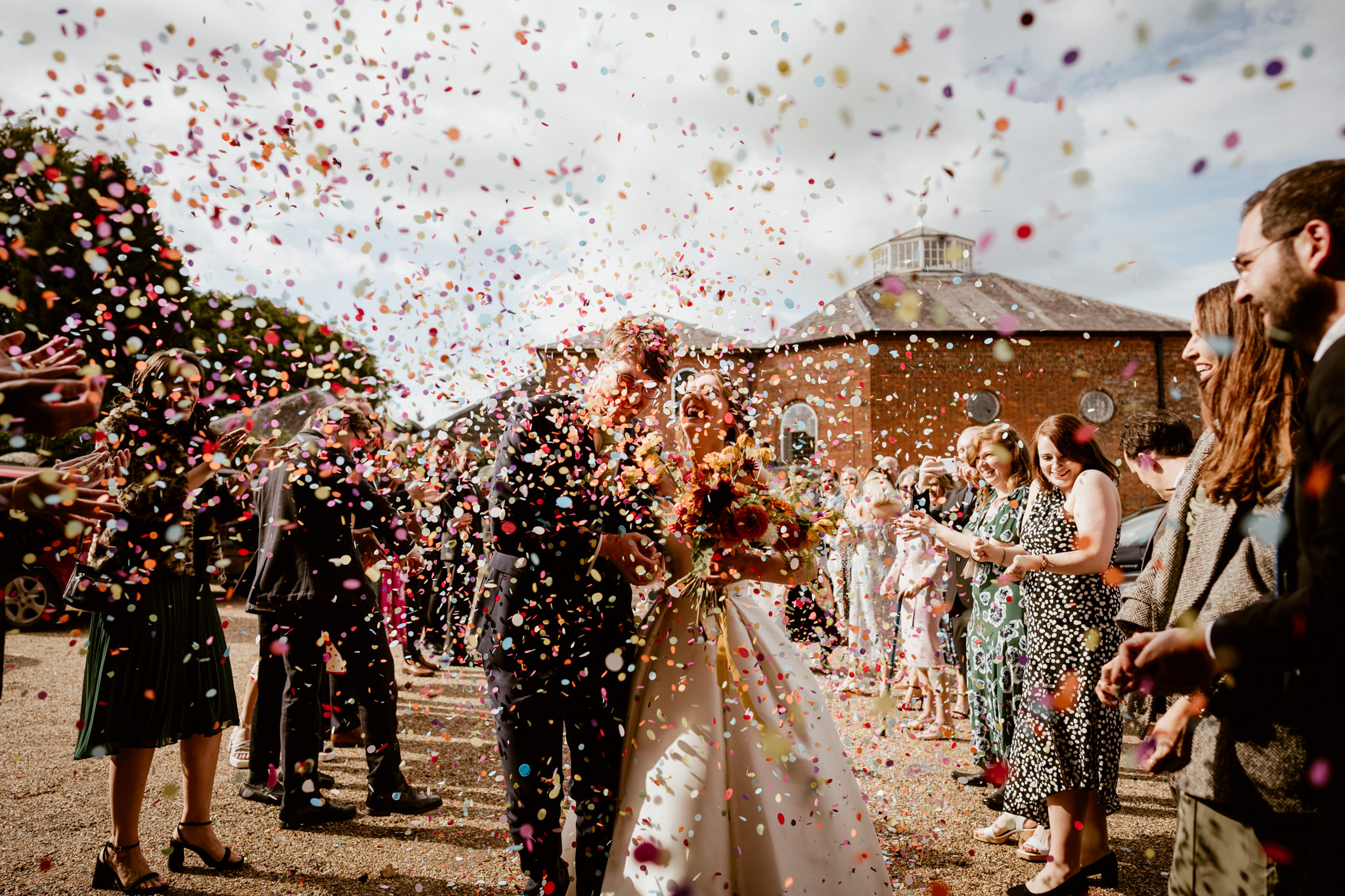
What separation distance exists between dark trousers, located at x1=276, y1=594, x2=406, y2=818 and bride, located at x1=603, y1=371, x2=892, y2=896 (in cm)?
223

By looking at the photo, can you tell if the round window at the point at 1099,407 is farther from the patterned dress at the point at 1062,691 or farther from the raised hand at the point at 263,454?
the raised hand at the point at 263,454

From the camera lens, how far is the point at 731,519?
3215 millimetres

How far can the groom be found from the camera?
3.12 m

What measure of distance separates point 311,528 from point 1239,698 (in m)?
4.53

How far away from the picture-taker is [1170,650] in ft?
5.34

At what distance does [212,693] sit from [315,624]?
85 centimetres

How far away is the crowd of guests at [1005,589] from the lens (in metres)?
1.59

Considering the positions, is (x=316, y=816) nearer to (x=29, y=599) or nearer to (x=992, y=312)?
(x=29, y=599)

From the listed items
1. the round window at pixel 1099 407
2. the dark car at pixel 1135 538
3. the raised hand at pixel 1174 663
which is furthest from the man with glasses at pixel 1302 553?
the round window at pixel 1099 407

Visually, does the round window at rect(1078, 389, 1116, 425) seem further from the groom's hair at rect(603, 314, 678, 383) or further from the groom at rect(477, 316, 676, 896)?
the groom at rect(477, 316, 676, 896)

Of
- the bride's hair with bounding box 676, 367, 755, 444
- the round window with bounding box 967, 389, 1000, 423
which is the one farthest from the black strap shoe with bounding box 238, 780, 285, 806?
the round window with bounding box 967, 389, 1000, 423

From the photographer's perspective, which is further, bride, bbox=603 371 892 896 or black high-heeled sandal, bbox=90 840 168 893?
black high-heeled sandal, bbox=90 840 168 893

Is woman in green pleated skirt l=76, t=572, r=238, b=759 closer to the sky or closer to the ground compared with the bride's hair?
closer to the ground

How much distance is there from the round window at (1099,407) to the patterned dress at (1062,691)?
1099 inches
